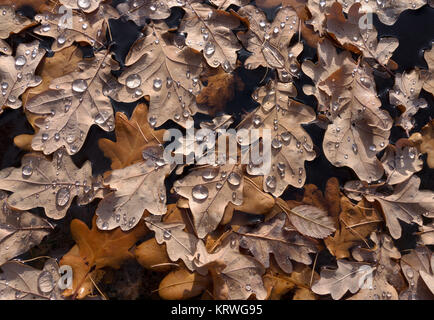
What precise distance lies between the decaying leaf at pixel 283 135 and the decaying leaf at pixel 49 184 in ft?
2.71

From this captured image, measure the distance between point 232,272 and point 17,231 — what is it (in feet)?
3.60

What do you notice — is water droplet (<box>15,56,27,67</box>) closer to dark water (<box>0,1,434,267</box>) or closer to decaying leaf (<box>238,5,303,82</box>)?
dark water (<box>0,1,434,267</box>)

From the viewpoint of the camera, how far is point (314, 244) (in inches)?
78.2

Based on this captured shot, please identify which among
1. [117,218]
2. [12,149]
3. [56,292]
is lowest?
[56,292]

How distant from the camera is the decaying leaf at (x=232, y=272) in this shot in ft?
6.07

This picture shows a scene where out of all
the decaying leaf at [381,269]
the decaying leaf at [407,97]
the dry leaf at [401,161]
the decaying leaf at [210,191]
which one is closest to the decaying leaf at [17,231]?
the decaying leaf at [210,191]

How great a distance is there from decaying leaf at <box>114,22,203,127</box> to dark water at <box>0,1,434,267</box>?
0.29ft

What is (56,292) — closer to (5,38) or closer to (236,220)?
(236,220)

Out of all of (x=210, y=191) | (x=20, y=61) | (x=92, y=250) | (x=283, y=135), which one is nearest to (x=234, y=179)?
(x=210, y=191)

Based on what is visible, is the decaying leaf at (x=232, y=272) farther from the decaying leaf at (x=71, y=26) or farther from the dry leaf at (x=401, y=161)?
the decaying leaf at (x=71, y=26)

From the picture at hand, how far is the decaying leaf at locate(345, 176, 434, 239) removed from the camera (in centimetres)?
199

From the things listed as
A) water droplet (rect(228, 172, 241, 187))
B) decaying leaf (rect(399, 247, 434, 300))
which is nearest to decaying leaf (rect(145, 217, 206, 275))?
water droplet (rect(228, 172, 241, 187))

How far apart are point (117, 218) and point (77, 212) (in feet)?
0.83

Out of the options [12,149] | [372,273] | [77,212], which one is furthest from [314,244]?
[12,149]
